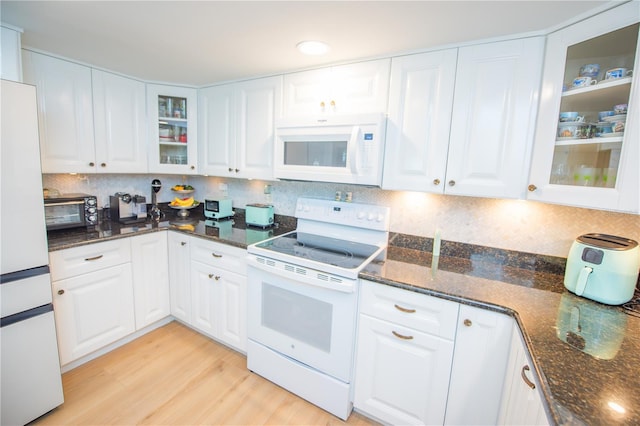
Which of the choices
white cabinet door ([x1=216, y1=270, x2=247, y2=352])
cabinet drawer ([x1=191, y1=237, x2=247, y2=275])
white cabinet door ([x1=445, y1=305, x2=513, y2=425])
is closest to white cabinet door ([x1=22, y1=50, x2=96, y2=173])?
cabinet drawer ([x1=191, y1=237, x2=247, y2=275])

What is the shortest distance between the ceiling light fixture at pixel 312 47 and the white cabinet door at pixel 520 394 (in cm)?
170

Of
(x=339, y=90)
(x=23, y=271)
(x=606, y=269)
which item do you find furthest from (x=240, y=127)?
(x=606, y=269)

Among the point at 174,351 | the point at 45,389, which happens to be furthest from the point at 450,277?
the point at 45,389

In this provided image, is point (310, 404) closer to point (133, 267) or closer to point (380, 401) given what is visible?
point (380, 401)

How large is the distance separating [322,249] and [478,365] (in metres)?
1.02

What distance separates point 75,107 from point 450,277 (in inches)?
109

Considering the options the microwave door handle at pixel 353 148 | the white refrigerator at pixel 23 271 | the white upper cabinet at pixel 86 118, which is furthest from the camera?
the white upper cabinet at pixel 86 118

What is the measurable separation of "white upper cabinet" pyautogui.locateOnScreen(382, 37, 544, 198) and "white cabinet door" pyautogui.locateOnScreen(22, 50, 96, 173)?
86.7 inches

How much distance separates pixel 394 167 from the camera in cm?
172

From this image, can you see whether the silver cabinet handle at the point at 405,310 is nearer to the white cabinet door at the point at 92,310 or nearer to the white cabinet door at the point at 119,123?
the white cabinet door at the point at 92,310

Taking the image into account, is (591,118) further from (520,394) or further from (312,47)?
(312,47)

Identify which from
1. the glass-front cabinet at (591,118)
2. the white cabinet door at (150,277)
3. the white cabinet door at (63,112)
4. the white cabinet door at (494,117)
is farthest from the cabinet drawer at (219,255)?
the glass-front cabinet at (591,118)

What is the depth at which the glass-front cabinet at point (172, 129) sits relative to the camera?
2.46m

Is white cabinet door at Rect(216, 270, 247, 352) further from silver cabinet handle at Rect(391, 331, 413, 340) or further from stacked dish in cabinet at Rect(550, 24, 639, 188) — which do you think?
stacked dish in cabinet at Rect(550, 24, 639, 188)
